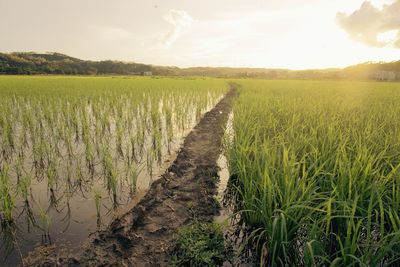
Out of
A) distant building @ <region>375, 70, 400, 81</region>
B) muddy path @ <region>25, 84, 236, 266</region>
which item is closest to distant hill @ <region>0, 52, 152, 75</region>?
muddy path @ <region>25, 84, 236, 266</region>

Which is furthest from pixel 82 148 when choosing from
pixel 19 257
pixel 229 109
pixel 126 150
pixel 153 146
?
pixel 229 109

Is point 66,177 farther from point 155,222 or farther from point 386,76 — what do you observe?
point 386,76

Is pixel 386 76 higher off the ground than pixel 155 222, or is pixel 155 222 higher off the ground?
pixel 386 76

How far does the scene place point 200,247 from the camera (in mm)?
2189

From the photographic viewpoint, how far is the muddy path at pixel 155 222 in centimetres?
213

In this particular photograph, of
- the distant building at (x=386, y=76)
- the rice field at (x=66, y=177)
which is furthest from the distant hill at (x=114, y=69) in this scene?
the rice field at (x=66, y=177)

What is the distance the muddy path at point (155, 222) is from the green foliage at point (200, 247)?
0.11 metres

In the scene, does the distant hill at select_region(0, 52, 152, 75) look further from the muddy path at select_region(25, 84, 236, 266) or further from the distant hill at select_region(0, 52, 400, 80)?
the muddy path at select_region(25, 84, 236, 266)

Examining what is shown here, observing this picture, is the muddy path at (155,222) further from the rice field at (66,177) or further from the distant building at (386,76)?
the distant building at (386,76)

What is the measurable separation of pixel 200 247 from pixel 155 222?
2.19 feet

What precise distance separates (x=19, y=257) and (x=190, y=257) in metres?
1.42

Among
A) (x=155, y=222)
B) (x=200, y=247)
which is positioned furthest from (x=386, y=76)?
(x=200, y=247)

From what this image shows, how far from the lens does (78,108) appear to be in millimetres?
8656

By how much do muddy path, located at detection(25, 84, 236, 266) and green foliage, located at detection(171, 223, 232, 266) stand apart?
0.11m
